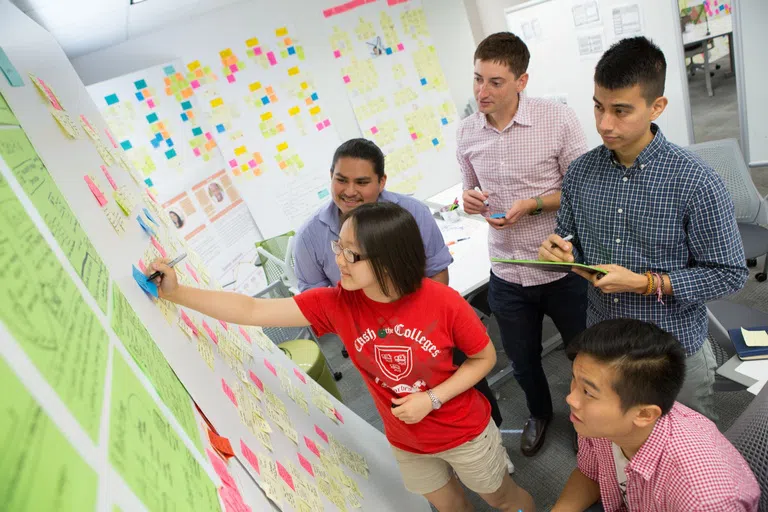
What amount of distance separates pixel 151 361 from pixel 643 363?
1078 millimetres

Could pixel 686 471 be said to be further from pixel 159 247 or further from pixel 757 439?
pixel 159 247

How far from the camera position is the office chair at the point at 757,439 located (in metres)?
1.13

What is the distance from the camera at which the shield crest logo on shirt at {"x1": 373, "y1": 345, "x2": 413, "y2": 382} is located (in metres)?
1.44

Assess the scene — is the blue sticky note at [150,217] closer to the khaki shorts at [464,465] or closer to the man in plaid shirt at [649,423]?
the khaki shorts at [464,465]

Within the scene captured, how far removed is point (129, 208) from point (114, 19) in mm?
2126

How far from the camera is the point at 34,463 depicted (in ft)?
1.32

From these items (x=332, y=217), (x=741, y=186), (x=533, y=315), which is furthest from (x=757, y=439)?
(x=741, y=186)

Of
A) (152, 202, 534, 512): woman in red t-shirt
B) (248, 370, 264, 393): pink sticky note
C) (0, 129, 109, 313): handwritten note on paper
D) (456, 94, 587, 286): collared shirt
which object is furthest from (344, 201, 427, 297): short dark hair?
(456, 94, 587, 286): collared shirt

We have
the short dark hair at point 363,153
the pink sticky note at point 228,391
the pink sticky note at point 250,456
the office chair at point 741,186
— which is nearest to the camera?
the pink sticky note at point 250,456

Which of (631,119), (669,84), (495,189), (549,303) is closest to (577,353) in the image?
(631,119)

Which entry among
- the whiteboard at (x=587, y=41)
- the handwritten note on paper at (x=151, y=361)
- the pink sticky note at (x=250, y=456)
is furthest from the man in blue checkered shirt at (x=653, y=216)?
the whiteboard at (x=587, y=41)

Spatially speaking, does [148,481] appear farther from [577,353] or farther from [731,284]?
[731,284]

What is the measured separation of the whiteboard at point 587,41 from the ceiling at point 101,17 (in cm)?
A: 240

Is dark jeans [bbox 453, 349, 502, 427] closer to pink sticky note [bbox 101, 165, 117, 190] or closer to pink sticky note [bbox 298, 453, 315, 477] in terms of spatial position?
pink sticky note [bbox 298, 453, 315, 477]
